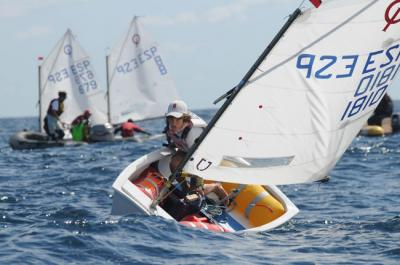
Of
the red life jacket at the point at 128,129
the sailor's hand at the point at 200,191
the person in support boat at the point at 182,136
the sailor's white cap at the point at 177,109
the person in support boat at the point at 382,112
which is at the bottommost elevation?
the red life jacket at the point at 128,129

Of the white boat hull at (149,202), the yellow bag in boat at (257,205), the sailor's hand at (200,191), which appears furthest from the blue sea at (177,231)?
the sailor's hand at (200,191)

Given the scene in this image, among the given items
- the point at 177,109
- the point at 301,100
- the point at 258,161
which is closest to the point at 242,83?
the point at 301,100

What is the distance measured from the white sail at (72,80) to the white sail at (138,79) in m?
0.62

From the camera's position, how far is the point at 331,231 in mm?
9742

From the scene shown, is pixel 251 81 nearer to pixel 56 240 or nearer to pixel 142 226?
pixel 142 226

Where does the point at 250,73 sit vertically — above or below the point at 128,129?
above

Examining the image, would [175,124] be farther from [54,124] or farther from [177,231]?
[54,124]

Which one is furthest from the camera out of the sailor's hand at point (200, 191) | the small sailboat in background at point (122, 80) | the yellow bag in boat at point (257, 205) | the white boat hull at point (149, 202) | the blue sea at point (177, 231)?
the small sailboat in background at point (122, 80)

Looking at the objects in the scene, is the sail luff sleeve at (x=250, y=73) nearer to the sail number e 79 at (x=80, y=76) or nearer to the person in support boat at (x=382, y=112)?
the person in support boat at (x=382, y=112)

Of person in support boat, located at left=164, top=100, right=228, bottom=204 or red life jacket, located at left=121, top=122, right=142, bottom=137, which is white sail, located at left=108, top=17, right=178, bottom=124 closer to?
red life jacket, located at left=121, top=122, right=142, bottom=137

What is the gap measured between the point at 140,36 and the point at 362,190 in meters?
20.8

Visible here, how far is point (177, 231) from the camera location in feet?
30.1

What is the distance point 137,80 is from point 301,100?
24462 mm

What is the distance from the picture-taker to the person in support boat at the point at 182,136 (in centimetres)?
1019
